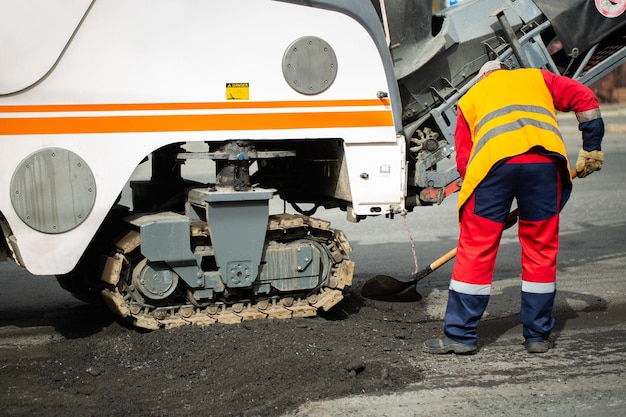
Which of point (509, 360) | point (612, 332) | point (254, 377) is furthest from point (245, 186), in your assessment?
point (612, 332)

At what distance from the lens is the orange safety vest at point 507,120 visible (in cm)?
517

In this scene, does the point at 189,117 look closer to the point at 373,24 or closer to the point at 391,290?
the point at 373,24

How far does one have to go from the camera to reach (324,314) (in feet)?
20.7

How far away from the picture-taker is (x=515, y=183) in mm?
5207

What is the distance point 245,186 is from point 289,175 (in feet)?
2.67

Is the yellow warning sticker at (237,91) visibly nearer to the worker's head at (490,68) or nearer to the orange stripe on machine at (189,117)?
the orange stripe on machine at (189,117)

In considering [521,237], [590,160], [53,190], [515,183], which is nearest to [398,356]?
[521,237]

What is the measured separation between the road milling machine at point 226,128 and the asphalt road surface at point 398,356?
40 cm

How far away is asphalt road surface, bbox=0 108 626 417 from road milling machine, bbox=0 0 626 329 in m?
→ 0.40

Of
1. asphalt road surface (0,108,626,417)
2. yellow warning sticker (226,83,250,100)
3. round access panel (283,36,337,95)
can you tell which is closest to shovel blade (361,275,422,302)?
asphalt road surface (0,108,626,417)

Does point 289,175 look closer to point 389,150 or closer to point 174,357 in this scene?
point 389,150

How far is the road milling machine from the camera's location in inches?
205

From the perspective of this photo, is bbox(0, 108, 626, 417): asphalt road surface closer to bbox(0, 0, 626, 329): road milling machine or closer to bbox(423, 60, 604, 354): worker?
bbox(423, 60, 604, 354): worker

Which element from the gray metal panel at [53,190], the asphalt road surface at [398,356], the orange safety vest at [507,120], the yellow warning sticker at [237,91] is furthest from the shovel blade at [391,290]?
the gray metal panel at [53,190]
